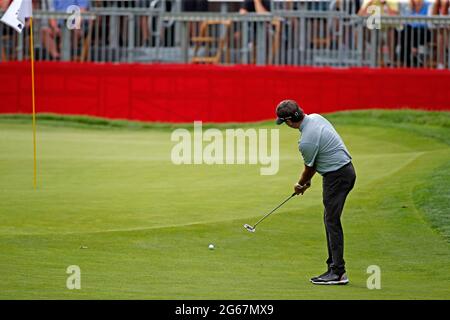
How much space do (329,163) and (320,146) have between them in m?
0.19

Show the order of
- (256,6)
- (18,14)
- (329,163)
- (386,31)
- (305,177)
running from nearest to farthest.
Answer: (329,163) → (305,177) → (18,14) → (386,31) → (256,6)

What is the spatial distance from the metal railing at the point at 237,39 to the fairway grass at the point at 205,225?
5.86 meters

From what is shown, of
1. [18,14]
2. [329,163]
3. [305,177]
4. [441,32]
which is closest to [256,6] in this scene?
[441,32]

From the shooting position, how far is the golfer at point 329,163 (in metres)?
11.3

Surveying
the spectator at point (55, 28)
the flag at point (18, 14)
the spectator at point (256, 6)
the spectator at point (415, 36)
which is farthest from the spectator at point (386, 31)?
the flag at point (18, 14)

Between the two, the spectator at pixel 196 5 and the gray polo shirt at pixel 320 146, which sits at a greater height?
the spectator at pixel 196 5

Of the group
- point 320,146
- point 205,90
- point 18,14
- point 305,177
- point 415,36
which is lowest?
point 205,90

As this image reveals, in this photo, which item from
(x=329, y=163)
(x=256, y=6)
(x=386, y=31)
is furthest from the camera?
(x=256, y=6)

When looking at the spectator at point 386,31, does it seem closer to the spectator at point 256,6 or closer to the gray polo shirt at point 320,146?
the spectator at point 256,6

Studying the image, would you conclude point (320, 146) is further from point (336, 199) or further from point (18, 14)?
point (18, 14)

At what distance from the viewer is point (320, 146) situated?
1138cm

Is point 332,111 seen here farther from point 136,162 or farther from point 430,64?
point 136,162

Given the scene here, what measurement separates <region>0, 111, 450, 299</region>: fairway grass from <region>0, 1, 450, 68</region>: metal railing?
586 centimetres

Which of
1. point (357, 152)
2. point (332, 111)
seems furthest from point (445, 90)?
point (357, 152)
